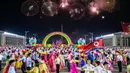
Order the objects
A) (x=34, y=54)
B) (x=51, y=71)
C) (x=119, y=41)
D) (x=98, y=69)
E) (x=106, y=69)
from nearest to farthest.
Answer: (x=106, y=69)
(x=98, y=69)
(x=34, y=54)
(x=51, y=71)
(x=119, y=41)

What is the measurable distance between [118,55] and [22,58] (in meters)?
8.64

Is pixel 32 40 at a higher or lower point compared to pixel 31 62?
higher

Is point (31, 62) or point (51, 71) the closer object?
point (31, 62)

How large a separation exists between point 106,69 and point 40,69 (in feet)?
11.3

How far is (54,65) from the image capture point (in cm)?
2195

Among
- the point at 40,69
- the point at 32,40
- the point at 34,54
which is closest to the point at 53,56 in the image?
the point at 34,54

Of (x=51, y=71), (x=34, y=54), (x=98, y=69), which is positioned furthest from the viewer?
(x=51, y=71)

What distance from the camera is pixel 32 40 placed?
2108 inches

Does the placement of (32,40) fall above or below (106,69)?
above

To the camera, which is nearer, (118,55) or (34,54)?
(34,54)

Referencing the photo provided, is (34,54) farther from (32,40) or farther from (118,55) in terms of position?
(32,40)

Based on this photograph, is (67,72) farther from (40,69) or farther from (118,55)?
(40,69)

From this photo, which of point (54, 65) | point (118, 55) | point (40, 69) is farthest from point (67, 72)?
point (40, 69)

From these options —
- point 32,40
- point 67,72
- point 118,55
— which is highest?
point 32,40
